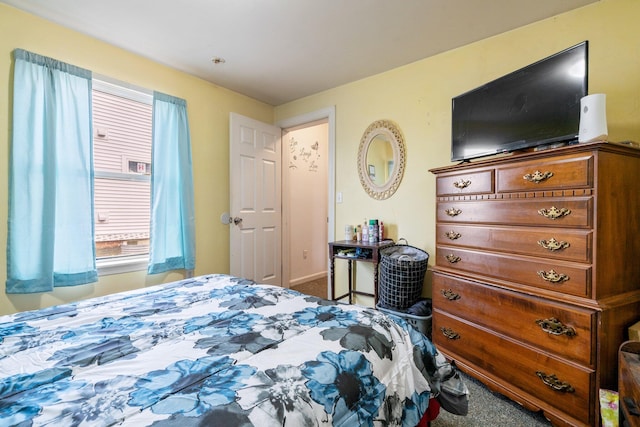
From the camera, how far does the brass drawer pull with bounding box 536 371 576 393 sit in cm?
141

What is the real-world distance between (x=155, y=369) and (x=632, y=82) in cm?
281

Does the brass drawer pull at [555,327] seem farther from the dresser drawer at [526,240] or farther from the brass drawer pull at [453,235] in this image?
the brass drawer pull at [453,235]

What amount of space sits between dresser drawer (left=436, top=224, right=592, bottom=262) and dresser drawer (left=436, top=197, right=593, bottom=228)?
37 millimetres

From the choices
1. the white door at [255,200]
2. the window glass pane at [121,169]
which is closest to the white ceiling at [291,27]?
the window glass pane at [121,169]

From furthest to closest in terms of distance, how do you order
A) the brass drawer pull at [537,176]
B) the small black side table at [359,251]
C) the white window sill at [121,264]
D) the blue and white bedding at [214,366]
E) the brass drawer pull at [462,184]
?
the small black side table at [359,251], the white window sill at [121,264], the brass drawer pull at [462,184], the brass drawer pull at [537,176], the blue and white bedding at [214,366]

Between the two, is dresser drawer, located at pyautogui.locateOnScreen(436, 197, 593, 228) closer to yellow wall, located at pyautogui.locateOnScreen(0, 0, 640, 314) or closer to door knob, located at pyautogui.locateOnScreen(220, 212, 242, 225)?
yellow wall, located at pyautogui.locateOnScreen(0, 0, 640, 314)

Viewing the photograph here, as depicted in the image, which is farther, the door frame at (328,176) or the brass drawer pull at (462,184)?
the door frame at (328,176)

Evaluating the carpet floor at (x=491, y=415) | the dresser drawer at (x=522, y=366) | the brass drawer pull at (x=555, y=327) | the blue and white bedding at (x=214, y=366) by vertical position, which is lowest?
the carpet floor at (x=491, y=415)

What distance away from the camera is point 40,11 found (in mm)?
2023

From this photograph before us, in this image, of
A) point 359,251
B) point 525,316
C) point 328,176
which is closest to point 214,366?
point 525,316

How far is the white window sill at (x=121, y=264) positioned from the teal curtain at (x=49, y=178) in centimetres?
14

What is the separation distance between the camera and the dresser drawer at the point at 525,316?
53.9 inches

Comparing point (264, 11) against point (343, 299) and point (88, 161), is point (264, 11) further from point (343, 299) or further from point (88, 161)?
point (343, 299)

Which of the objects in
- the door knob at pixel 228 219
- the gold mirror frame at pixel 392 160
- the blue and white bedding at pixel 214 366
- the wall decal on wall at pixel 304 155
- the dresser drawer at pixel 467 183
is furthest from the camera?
the wall decal on wall at pixel 304 155
